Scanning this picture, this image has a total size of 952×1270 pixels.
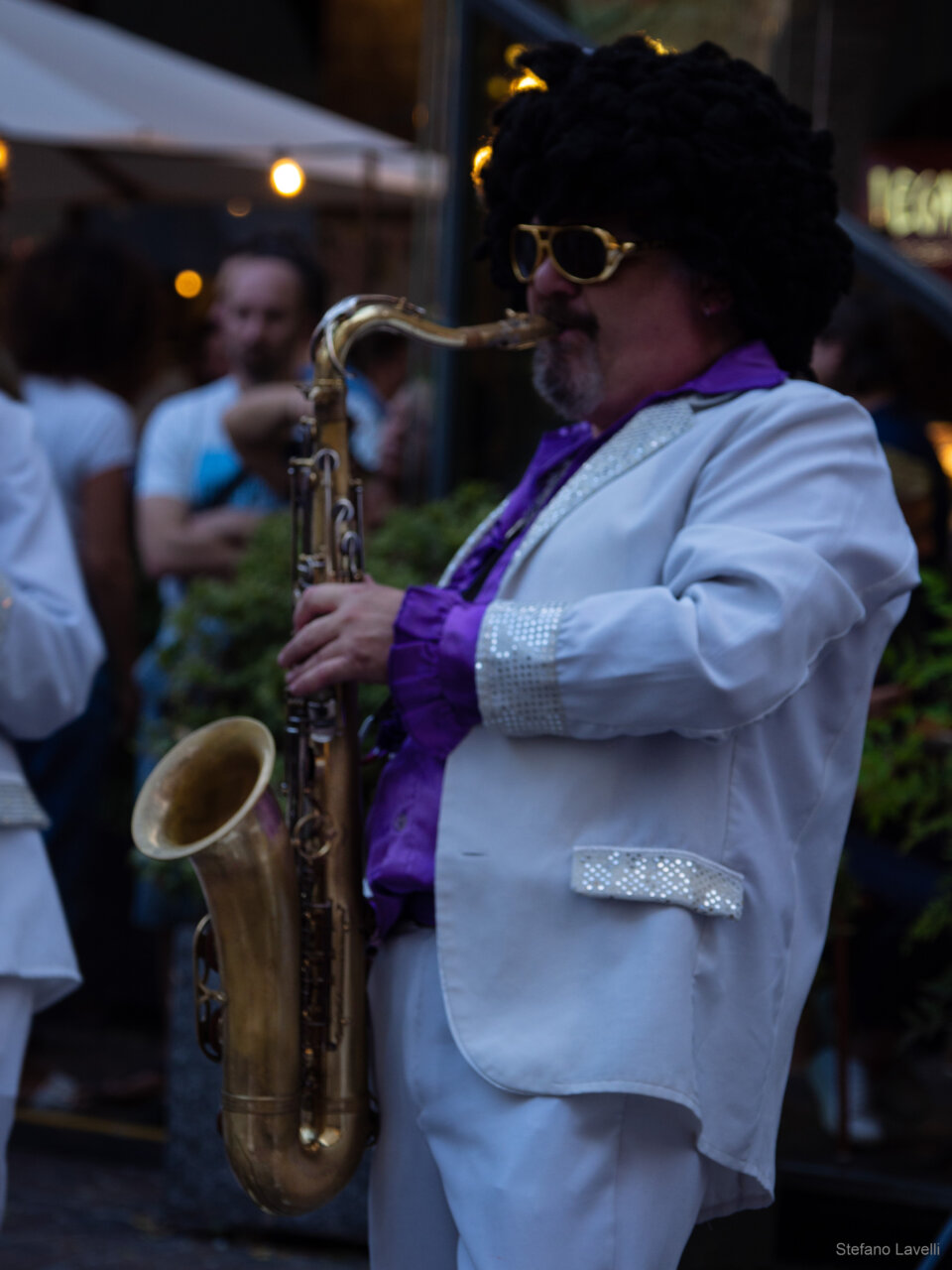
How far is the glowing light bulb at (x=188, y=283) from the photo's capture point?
541 cm

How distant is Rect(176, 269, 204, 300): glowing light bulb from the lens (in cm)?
541

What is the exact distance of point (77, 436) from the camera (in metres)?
4.73

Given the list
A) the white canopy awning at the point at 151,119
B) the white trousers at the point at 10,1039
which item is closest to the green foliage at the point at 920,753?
the white trousers at the point at 10,1039

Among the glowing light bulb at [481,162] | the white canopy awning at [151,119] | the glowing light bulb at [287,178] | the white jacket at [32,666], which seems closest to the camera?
the glowing light bulb at [481,162]

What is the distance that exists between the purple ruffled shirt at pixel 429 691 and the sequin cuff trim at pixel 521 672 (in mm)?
34

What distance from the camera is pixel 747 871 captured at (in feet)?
6.68

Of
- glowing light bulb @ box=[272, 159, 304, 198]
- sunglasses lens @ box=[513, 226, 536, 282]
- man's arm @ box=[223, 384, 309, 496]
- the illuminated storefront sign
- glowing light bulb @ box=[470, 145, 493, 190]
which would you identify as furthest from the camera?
glowing light bulb @ box=[272, 159, 304, 198]

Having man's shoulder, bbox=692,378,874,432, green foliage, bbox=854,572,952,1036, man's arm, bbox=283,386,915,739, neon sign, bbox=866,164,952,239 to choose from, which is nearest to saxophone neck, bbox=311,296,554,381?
man's shoulder, bbox=692,378,874,432

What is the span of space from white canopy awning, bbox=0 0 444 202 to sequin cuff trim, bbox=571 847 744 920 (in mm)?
3463

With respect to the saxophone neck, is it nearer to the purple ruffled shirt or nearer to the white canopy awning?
the purple ruffled shirt

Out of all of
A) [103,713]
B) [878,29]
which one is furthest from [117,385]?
[878,29]

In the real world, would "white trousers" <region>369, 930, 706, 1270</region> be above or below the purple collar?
below

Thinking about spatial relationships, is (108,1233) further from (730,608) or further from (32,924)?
(730,608)

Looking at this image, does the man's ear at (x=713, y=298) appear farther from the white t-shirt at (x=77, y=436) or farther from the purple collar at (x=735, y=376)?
the white t-shirt at (x=77, y=436)
